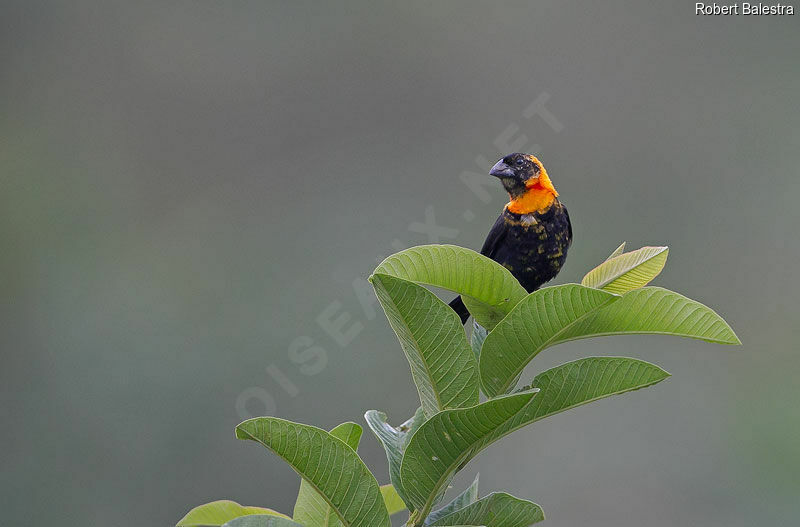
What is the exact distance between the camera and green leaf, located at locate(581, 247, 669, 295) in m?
1.89

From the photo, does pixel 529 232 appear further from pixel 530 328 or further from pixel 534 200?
pixel 530 328

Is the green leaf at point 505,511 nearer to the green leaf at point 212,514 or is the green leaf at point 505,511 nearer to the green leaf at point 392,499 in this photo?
the green leaf at point 392,499

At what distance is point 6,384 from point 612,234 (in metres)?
9.16

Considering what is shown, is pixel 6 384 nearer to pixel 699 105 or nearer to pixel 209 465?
pixel 209 465

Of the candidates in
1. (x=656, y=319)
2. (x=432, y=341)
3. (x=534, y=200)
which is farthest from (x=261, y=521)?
(x=534, y=200)

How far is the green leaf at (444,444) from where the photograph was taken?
140cm

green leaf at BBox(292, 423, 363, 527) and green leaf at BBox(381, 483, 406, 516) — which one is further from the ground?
green leaf at BBox(292, 423, 363, 527)

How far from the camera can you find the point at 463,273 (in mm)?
1727

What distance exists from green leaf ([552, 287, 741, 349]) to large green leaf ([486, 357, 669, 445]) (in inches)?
3.6

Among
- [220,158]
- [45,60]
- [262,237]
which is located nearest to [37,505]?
[262,237]

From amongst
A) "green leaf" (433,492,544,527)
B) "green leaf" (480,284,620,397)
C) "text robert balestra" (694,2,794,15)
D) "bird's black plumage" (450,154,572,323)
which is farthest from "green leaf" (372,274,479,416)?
"text robert balestra" (694,2,794,15)

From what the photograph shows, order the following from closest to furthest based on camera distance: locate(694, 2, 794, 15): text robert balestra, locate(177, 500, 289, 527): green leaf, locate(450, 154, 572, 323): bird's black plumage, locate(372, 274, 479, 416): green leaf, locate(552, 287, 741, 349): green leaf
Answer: locate(372, 274, 479, 416): green leaf → locate(552, 287, 741, 349): green leaf → locate(177, 500, 289, 527): green leaf → locate(450, 154, 572, 323): bird's black plumage → locate(694, 2, 794, 15): text robert balestra

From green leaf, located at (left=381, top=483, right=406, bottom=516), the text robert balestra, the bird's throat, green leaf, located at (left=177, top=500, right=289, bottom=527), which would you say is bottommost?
green leaf, located at (left=381, top=483, right=406, bottom=516)

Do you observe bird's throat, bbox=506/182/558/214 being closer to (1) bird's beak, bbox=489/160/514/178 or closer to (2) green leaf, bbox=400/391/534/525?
(1) bird's beak, bbox=489/160/514/178
